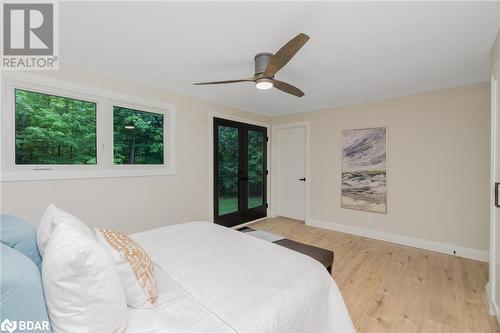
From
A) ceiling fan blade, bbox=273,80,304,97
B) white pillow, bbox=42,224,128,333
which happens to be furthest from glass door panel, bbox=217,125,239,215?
white pillow, bbox=42,224,128,333

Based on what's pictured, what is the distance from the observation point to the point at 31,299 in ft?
2.36

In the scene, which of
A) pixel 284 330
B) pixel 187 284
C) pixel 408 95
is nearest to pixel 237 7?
pixel 187 284

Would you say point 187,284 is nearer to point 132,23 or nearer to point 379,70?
point 132,23

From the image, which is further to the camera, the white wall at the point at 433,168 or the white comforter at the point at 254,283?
the white wall at the point at 433,168

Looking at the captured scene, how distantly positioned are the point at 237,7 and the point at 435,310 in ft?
9.57

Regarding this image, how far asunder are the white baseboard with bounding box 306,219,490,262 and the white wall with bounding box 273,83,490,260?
1cm

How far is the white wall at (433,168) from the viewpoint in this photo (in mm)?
2883

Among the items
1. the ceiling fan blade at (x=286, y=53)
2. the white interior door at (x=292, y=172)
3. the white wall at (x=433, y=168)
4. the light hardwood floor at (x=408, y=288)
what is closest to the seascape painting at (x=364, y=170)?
the white wall at (x=433, y=168)

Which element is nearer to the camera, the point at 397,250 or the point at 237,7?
the point at 237,7

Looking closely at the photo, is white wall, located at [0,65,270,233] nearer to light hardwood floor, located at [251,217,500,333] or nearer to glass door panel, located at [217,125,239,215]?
glass door panel, located at [217,125,239,215]

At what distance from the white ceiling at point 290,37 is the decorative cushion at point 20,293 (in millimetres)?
1661

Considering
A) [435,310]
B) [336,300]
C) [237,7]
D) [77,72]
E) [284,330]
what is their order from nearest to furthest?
1. [284,330]
2. [336,300]
3. [237,7]
4. [435,310]
5. [77,72]

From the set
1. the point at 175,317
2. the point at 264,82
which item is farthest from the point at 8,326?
the point at 264,82

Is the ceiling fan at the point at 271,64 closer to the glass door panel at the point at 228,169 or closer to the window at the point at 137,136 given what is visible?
the window at the point at 137,136
